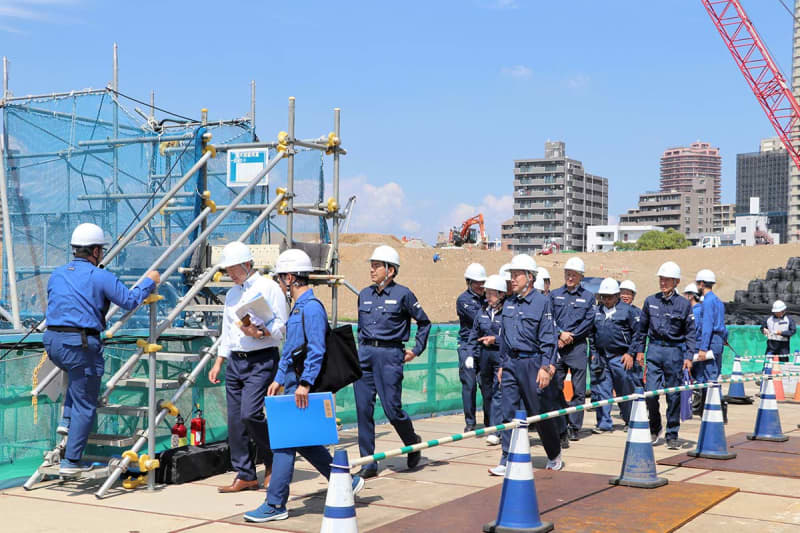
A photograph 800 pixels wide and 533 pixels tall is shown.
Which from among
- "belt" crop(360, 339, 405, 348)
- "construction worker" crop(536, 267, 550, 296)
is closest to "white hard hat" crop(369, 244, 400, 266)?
"belt" crop(360, 339, 405, 348)

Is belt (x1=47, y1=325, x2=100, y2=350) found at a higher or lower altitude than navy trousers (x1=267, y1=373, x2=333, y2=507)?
higher

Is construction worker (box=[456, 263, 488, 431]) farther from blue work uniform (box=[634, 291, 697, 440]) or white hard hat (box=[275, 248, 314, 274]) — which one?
white hard hat (box=[275, 248, 314, 274])

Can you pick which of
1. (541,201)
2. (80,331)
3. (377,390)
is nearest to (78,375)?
(80,331)

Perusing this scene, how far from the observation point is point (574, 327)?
1198cm

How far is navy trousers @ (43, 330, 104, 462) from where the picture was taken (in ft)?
26.1

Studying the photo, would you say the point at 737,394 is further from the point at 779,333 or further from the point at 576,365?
the point at 576,365

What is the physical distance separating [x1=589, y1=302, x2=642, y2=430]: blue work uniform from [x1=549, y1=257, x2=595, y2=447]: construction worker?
25cm

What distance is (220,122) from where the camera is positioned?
1393 centimetres

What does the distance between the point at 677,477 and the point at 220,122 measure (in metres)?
8.03

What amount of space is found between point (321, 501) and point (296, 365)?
1303 millimetres

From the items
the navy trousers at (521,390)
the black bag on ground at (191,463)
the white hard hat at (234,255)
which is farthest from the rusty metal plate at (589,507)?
the white hard hat at (234,255)

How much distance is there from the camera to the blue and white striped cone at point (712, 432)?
10.5 metres

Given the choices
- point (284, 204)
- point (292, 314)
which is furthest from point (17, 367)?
point (284, 204)

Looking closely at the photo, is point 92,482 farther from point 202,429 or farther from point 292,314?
point 292,314
